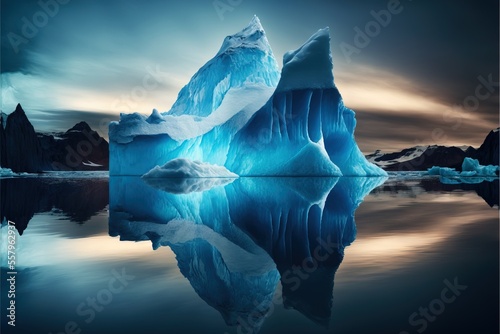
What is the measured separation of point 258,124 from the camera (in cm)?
2822

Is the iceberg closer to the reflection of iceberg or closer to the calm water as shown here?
the reflection of iceberg

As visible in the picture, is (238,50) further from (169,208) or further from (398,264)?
(398,264)

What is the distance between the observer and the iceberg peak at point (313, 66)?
2595cm

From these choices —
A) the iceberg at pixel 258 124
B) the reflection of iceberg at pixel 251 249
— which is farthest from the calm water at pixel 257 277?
the iceberg at pixel 258 124

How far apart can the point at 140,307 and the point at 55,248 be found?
255cm

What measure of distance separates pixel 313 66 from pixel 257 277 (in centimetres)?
2406

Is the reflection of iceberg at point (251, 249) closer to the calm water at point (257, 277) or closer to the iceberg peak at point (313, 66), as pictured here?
the calm water at point (257, 277)

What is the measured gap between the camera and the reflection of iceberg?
2.88 m

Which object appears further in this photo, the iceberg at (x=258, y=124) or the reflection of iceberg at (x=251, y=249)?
the iceberg at (x=258, y=124)

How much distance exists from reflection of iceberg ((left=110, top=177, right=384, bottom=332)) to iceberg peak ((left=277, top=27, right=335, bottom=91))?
18745 millimetres

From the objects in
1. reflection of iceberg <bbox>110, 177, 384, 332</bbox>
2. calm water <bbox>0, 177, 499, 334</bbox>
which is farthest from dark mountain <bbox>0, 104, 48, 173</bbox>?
calm water <bbox>0, 177, 499, 334</bbox>

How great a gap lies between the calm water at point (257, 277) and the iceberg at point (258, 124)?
20712mm

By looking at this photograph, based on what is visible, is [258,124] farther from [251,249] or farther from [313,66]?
[251,249]

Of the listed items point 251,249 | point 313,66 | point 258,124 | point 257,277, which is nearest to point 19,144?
point 258,124
